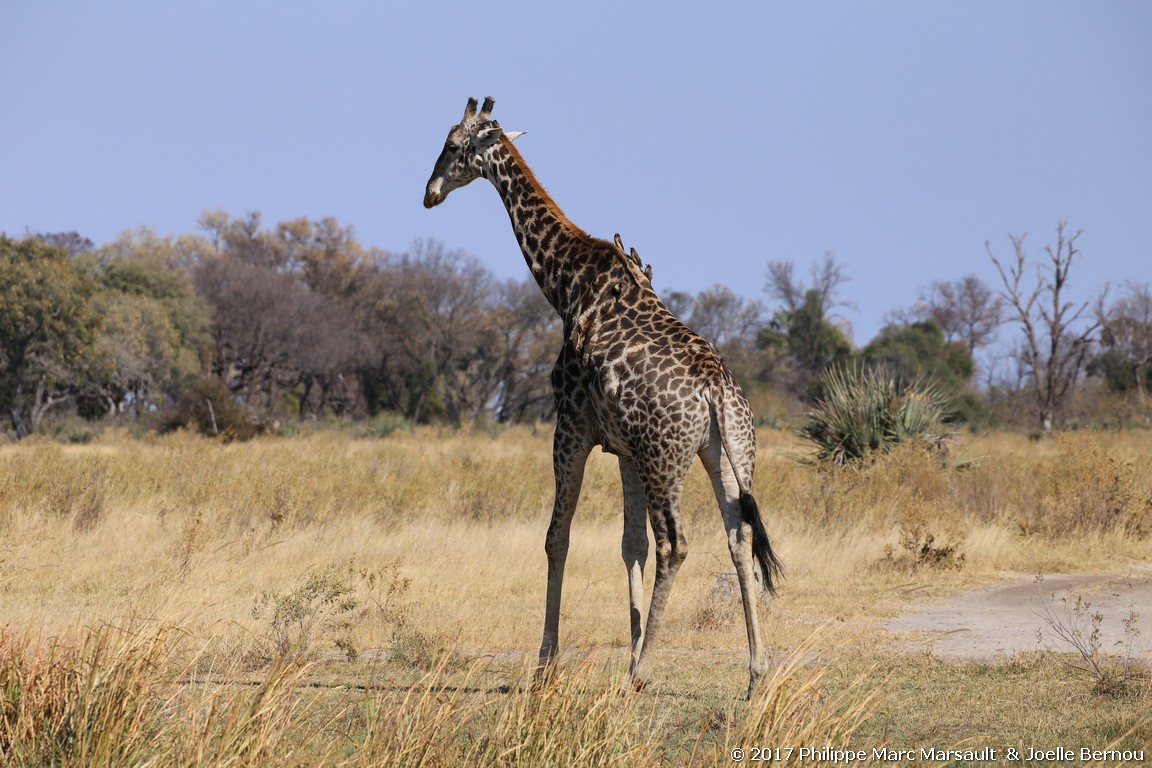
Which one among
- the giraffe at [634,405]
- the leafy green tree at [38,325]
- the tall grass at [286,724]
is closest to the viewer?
the tall grass at [286,724]

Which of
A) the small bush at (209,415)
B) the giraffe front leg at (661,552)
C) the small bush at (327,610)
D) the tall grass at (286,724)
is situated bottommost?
the small bush at (327,610)

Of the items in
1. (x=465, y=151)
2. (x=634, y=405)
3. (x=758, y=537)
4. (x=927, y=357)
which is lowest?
(x=758, y=537)

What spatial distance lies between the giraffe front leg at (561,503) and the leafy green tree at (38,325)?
2930 centimetres

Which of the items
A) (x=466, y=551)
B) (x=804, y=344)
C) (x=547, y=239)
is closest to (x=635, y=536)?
(x=547, y=239)

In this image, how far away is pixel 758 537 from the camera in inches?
266

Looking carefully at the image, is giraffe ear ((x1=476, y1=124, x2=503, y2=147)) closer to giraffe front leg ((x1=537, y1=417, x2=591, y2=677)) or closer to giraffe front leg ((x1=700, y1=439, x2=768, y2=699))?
giraffe front leg ((x1=537, y1=417, x2=591, y2=677))

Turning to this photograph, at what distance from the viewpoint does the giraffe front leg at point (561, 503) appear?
7.30 m

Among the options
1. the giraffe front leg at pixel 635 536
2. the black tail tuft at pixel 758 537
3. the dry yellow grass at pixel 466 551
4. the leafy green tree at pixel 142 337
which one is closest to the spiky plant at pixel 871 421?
the dry yellow grass at pixel 466 551

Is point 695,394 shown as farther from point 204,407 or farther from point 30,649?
point 204,407

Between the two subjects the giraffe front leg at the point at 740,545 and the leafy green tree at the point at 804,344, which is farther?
the leafy green tree at the point at 804,344

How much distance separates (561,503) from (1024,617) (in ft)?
14.8

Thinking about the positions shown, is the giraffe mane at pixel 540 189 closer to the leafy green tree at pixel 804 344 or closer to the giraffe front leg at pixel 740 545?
the giraffe front leg at pixel 740 545

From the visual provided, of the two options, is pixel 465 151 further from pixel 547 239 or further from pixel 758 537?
pixel 758 537

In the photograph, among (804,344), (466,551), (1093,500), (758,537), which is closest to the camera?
(758,537)
